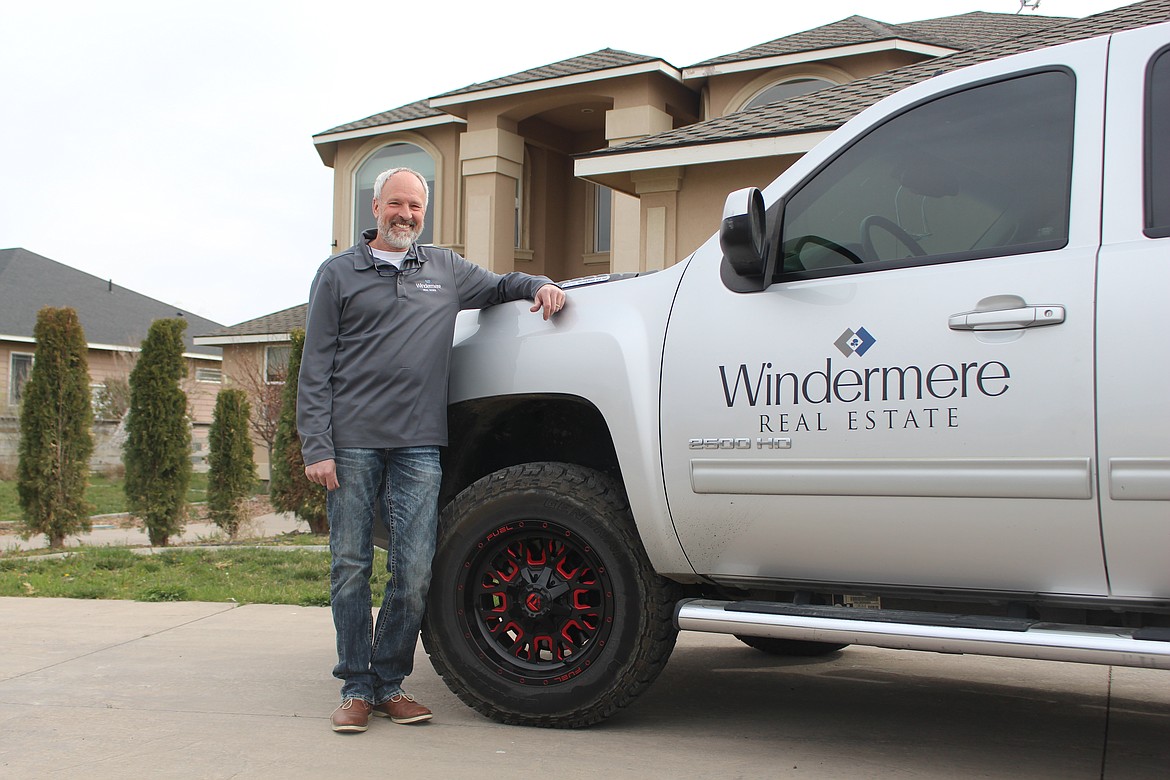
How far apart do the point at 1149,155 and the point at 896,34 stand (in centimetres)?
1228

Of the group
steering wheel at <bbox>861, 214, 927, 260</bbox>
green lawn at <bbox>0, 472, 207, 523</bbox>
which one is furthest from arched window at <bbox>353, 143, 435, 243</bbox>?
steering wheel at <bbox>861, 214, 927, 260</bbox>

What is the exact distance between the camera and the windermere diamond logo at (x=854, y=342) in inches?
126

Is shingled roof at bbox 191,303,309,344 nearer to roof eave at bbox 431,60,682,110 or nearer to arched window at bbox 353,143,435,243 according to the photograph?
arched window at bbox 353,143,435,243

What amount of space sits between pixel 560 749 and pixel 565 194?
1610cm

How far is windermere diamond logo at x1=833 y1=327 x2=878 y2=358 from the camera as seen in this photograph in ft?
10.5

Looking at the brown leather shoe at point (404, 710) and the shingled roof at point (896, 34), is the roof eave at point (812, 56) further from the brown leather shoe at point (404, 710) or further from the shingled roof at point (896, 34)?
the brown leather shoe at point (404, 710)

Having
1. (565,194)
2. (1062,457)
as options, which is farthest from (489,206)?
(1062,457)

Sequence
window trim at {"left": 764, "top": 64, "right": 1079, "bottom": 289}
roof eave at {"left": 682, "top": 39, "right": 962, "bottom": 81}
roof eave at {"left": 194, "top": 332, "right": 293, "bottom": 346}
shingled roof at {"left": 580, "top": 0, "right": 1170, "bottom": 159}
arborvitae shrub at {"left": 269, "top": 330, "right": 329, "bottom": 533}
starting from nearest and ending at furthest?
window trim at {"left": 764, "top": 64, "right": 1079, "bottom": 289}, shingled roof at {"left": 580, "top": 0, "right": 1170, "bottom": 159}, arborvitae shrub at {"left": 269, "top": 330, "right": 329, "bottom": 533}, roof eave at {"left": 682, "top": 39, "right": 962, "bottom": 81}, roof eave at {"left": 194, "top": 332, "right": 293, "bottom": 346}

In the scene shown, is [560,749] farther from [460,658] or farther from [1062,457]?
[1062,457]

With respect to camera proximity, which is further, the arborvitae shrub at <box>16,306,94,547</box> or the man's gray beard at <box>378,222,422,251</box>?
the arborvitae shrub at <box>16,306,94,547</box>

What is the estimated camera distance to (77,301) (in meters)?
34.0

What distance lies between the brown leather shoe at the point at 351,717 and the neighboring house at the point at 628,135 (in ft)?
22.2

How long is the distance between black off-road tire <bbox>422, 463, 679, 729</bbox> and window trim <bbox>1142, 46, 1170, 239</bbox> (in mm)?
1825

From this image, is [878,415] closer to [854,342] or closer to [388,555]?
[854,342]
